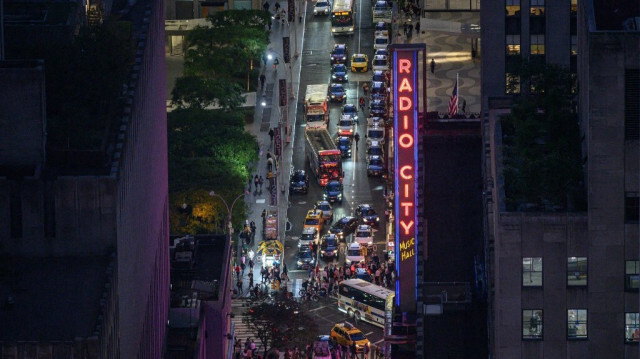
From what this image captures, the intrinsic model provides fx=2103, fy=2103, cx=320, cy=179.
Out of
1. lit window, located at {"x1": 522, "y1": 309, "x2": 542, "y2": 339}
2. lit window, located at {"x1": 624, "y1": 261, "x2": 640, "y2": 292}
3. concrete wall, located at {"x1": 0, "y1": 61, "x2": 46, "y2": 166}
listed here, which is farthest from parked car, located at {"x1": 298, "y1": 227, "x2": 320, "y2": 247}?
concrete wall, located at {"x1": 0, "y1": 61, "x2": 46, "y2": 166}

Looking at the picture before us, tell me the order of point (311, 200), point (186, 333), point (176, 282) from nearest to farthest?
point (186, 333) → point (176, 282) → point (311, 200)

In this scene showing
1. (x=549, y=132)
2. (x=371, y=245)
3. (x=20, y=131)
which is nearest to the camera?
(x=20, y=131)

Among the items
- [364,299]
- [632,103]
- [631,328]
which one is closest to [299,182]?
[364,299]

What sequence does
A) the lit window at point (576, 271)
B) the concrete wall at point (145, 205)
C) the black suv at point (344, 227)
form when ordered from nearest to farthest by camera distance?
the concrete wall at point (145, 205) → the lit window at point (576, 271) → the black suv at point (344, 227)

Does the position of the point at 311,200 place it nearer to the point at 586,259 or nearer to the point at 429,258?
the point at 429,258

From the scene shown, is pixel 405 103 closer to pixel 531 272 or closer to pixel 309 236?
pixel 309 236

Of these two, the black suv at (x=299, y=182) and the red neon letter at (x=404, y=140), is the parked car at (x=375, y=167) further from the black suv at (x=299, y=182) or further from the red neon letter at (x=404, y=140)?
the red neon letter at (x=404, y=140)

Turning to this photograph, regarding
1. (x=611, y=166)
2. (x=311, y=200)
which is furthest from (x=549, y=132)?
(x=311, y=200)

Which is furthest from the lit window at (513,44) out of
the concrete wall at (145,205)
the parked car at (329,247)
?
the concrete wall at (145,205)
